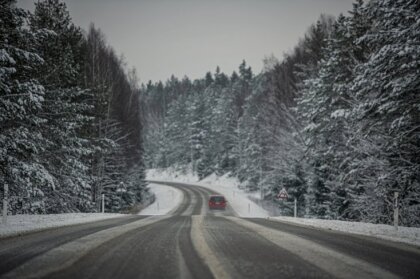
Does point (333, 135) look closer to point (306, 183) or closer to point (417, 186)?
point (306, 183)

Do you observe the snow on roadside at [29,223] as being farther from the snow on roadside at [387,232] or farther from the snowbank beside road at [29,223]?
the snow on roadside at [387,232]

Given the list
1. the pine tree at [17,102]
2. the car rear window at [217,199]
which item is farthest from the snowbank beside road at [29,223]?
the car rear window at [217,199]

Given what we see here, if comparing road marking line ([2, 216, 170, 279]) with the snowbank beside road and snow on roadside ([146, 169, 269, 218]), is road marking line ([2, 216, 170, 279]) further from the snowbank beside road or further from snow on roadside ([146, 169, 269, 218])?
snow on roadside ([146, 169, 269, 218])

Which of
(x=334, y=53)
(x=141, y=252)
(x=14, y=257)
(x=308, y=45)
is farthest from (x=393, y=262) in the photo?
(x=308, y=45)

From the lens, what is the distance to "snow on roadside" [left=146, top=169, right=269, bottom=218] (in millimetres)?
34906

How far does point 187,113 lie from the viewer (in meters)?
76.1

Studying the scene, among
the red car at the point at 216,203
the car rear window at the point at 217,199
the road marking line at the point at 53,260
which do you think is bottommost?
the red car at the point at 216,203

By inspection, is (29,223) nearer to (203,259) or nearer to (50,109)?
(50,109)

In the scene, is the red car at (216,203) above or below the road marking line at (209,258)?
below

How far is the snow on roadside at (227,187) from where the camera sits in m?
34.9

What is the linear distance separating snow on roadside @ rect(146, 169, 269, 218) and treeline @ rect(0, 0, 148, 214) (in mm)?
14259

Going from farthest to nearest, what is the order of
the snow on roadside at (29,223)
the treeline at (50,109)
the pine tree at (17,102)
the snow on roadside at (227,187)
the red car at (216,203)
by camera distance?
the snow on roadside at (227,187) → the red car at (216,203) → the treeline at (50,109) → the pine tree at (17,102) → the snow on roadside at (29,223)

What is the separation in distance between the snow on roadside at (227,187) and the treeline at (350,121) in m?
2.63

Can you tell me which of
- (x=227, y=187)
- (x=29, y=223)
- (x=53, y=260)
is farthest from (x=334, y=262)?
(x=227, y=187)
